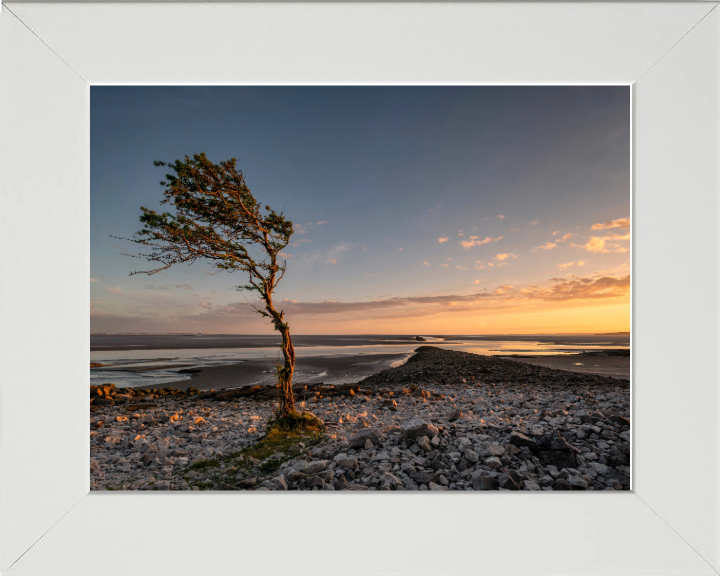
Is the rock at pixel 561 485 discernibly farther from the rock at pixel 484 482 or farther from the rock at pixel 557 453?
the rock at pixel 484 482

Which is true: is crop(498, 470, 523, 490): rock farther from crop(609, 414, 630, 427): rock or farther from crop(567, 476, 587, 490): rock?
crop(609, 414, 630, 427): rock

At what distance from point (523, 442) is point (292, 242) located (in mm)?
2644

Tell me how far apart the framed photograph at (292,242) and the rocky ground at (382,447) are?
0.02m

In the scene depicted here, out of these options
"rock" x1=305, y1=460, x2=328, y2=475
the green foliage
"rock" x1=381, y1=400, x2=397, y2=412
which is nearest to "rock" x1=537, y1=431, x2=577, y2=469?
"rock" x1=305, y1=460, x2=328, y2=475

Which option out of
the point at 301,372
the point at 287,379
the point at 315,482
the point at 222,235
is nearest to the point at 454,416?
the point at 315,482

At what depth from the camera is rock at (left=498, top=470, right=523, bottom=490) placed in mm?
1860

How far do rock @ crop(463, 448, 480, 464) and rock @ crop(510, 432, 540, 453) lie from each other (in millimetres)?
342

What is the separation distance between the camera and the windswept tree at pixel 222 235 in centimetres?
266

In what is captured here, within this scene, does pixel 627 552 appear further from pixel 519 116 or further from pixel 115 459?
pixel 519 116

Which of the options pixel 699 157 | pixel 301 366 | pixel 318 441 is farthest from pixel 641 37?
pixel 301 366

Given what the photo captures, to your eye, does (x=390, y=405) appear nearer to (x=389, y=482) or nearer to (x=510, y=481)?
(x=389, y=482)

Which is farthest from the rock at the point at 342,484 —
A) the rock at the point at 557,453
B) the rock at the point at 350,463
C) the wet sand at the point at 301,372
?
the wet sand at the point at 301,372

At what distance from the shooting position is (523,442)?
85.6 inches

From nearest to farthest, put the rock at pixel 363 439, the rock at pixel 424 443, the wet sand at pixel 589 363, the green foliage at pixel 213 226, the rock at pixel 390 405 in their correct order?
1. the rock at pixel 424 443
2. the rock at pixel 363 439
3. the green foliage at pixel 213 226
4. the rock at pixel 390 405
5. the wet sand at pixel 589 363
